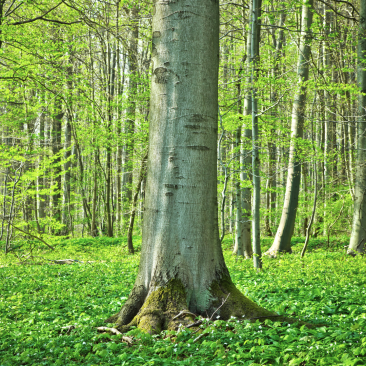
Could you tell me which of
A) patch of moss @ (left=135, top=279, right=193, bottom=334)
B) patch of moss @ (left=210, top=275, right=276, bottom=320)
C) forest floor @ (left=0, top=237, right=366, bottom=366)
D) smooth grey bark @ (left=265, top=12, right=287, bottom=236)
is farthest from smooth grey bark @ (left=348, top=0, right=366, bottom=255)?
patch of moss @ (left=135, top=279, right=193, bottom=334)

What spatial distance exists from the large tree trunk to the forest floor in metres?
0.31

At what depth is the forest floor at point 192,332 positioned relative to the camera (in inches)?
90.8

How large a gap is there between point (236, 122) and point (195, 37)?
530 centimetres

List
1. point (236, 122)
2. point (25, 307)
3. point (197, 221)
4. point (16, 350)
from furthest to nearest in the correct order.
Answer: point (236, 122)
point (25, 307)
point (197, 221)
point (16, 350)

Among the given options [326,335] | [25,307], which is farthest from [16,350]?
[326,335]

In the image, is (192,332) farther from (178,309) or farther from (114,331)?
(114,331)

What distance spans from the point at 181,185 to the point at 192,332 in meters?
1.29

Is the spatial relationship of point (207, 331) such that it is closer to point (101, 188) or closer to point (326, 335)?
point (326, 335)

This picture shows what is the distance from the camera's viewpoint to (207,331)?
270cm

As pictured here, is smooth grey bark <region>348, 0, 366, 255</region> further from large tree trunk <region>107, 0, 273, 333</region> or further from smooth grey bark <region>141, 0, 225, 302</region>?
smooth grey bark <region>141, 0, 225, 302</region>

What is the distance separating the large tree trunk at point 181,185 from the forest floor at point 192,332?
31 centimetres

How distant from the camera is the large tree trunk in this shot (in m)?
3.09

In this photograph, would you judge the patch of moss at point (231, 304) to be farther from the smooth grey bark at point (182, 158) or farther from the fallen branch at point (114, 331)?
the fallen branch at point (114, 331)

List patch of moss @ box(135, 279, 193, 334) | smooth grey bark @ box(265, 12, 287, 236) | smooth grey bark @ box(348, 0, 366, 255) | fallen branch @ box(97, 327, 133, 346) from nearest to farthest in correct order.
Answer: fallen branch @ box(97, 327, 133, 346) → patch of moss @ box(135, 279, 193, 334) → smooth grey bark @ box(348, 0, 366, 255) → smooth grey bark @ box(265, 12, 287, 236)
